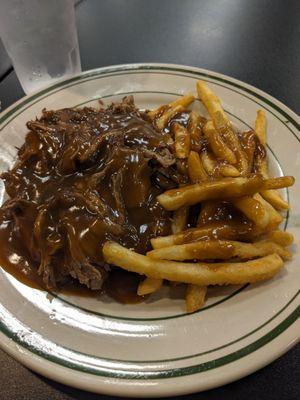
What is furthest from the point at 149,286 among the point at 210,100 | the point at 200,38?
the point at 200,38

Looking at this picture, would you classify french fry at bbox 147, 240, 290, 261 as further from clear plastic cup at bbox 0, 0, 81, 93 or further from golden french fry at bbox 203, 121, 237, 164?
clear plastic cup at bbox 0, 0, 81, 93

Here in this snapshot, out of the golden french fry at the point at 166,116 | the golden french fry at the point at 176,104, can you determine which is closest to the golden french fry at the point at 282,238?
the golden french fry at the point at 166,116

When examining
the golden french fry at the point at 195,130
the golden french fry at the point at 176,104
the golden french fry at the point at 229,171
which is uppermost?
the golden french fry at the point at 176,104

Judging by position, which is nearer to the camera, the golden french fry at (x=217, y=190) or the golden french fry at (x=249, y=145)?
the golden french fry at (x=217, y=190)

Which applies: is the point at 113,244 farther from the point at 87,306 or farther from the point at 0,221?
the point at 0,221

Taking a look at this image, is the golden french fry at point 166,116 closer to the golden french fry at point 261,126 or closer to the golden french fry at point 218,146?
Result: the golden french fry at point 218,146

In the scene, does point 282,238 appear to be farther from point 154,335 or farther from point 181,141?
point 181,141

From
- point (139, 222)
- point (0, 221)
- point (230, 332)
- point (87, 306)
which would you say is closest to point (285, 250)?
point (230, 332)
